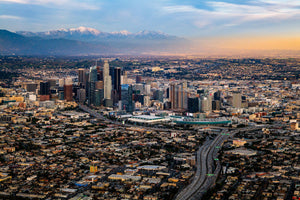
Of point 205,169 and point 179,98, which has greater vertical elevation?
point 179,98

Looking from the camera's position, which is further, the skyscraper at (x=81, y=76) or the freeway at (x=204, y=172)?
the skyscraper at (x=81, y=76)

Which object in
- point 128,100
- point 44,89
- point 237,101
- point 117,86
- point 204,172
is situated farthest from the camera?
point 117,86

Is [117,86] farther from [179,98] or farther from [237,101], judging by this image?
[237,101]

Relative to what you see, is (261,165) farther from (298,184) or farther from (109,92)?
(109,92)

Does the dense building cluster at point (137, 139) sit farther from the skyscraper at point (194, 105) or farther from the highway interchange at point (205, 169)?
the highway interchange at point (205, 169)

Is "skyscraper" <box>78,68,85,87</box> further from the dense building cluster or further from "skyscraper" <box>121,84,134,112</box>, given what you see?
"skyscraper" <box>121,84,134,112</box>

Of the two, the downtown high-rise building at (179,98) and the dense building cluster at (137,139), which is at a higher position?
the downtown high-rise building at (179,98)

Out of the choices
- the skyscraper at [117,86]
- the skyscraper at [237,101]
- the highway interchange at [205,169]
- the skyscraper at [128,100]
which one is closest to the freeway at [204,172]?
the highway interchange at [205,169]

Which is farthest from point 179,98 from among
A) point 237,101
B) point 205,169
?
point 205,169

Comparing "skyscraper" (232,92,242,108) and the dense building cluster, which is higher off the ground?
"skyscraper" (232,92,242,108)

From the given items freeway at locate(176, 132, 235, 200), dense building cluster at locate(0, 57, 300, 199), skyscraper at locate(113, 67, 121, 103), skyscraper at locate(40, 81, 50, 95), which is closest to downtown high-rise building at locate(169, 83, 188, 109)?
dense building cluster at locate(0, 57, 300, 199)

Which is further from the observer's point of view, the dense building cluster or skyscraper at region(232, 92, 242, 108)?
skyscraper at region(232, 92, 242, 108)
